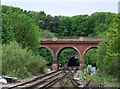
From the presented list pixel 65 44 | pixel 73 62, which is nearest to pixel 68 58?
pixel 73 62

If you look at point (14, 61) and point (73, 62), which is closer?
point (14, 61)

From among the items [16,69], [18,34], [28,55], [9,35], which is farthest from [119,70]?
[18,34]

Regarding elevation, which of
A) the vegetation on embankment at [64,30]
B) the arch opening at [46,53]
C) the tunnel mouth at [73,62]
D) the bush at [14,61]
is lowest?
the tunnel mouth at [73,62]

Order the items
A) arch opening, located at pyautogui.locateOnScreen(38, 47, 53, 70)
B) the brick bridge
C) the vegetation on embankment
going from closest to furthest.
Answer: the vegetation on embankment, the brick bridge, arch opening, located at pyautogui.locateOnScreen(38, 47, 53, 70)

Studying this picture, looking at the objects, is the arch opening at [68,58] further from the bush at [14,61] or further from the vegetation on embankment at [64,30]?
the bush at [14,61]

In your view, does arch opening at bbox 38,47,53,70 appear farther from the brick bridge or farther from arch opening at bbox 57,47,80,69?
arch opening at bbox 57,47,80,69

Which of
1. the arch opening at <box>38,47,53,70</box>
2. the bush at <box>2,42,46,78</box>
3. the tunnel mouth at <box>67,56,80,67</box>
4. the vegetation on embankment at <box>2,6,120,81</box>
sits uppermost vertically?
the vegetation on embankment at <box>2,6,120,81</box>

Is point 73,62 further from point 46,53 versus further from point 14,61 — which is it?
point 14,61

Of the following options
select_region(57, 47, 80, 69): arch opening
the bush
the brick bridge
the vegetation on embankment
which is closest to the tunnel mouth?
select_region(57, 47, 80, 69): arch opening

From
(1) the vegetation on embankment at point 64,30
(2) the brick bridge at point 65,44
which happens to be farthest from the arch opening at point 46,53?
(2) the brick bridge at point 65,44

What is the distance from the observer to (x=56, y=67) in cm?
8806

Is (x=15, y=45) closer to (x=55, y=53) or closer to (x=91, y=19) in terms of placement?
(x=55, y=53)

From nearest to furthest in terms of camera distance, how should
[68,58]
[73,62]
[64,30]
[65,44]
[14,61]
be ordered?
1. [14,61]
2. [65,44]
3. [68,58]
4. [73,62]
5. [64,30]

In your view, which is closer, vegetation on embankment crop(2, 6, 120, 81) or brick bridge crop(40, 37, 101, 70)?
vegetation on embankment crop(2, 6, 120, 81)
